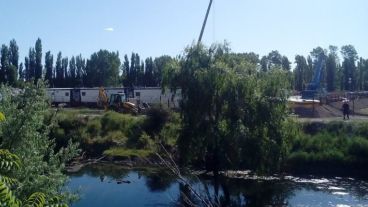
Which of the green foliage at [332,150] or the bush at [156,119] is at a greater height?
the bush at [156,119]

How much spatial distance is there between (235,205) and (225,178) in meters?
4.78

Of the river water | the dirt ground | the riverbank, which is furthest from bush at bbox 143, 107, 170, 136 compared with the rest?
the dirt ground

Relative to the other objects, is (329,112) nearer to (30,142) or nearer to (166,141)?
(166,141)

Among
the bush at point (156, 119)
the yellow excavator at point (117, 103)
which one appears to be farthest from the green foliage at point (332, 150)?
the yellow excavator at point (117, 103)

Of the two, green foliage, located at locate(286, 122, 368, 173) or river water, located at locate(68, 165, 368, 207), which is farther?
green foliage, located at locate(286, 122, 368, 173)

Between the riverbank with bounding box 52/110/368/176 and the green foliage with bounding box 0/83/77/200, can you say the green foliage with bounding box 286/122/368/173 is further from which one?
the green foliage with bounding box 0/83/77/200

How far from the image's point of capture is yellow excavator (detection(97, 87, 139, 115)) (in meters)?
53.1

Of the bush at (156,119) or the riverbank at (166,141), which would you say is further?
the bush at (156,119)

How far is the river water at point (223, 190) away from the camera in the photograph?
25172 mm

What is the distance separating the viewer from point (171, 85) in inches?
1099

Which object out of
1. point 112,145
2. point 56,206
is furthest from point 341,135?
point 56,206

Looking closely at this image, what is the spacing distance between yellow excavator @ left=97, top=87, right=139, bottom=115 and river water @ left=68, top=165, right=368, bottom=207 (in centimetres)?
1895

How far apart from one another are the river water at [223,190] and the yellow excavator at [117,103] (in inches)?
746

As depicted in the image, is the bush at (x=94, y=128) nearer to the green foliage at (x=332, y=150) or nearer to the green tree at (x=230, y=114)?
the green foliage at (x=332, y=150)
